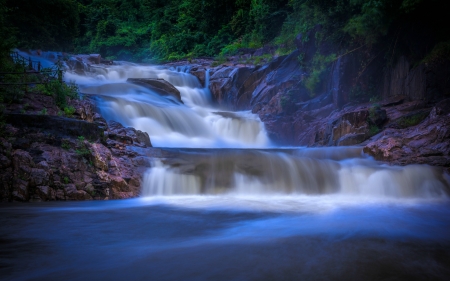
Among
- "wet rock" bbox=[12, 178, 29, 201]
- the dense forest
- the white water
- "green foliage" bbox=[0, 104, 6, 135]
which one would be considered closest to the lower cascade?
the white water

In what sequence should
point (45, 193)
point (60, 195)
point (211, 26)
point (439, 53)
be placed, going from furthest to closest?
point (211, 26)
point (439, 53)
point (60, 195)
point (45, 193)

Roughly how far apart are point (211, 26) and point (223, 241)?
34.9 meters

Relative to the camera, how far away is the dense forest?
1298 cm

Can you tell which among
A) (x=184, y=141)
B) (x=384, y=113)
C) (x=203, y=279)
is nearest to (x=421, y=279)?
(x=203, y=279)

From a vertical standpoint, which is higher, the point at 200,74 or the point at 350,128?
the point at 200,74

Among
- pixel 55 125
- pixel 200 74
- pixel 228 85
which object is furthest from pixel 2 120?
pixel 200 74

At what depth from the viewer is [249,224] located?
5773 millimetres

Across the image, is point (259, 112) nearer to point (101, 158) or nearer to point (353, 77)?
point (353, 77)

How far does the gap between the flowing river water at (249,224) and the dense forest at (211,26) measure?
6.02m

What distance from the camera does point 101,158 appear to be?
8477 millimetres

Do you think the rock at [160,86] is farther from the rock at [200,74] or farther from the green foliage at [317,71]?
the green foliage at [317,71]

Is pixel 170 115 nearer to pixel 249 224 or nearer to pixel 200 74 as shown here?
pixel 200 74

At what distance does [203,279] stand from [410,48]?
1421cm

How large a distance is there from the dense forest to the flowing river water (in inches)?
237
